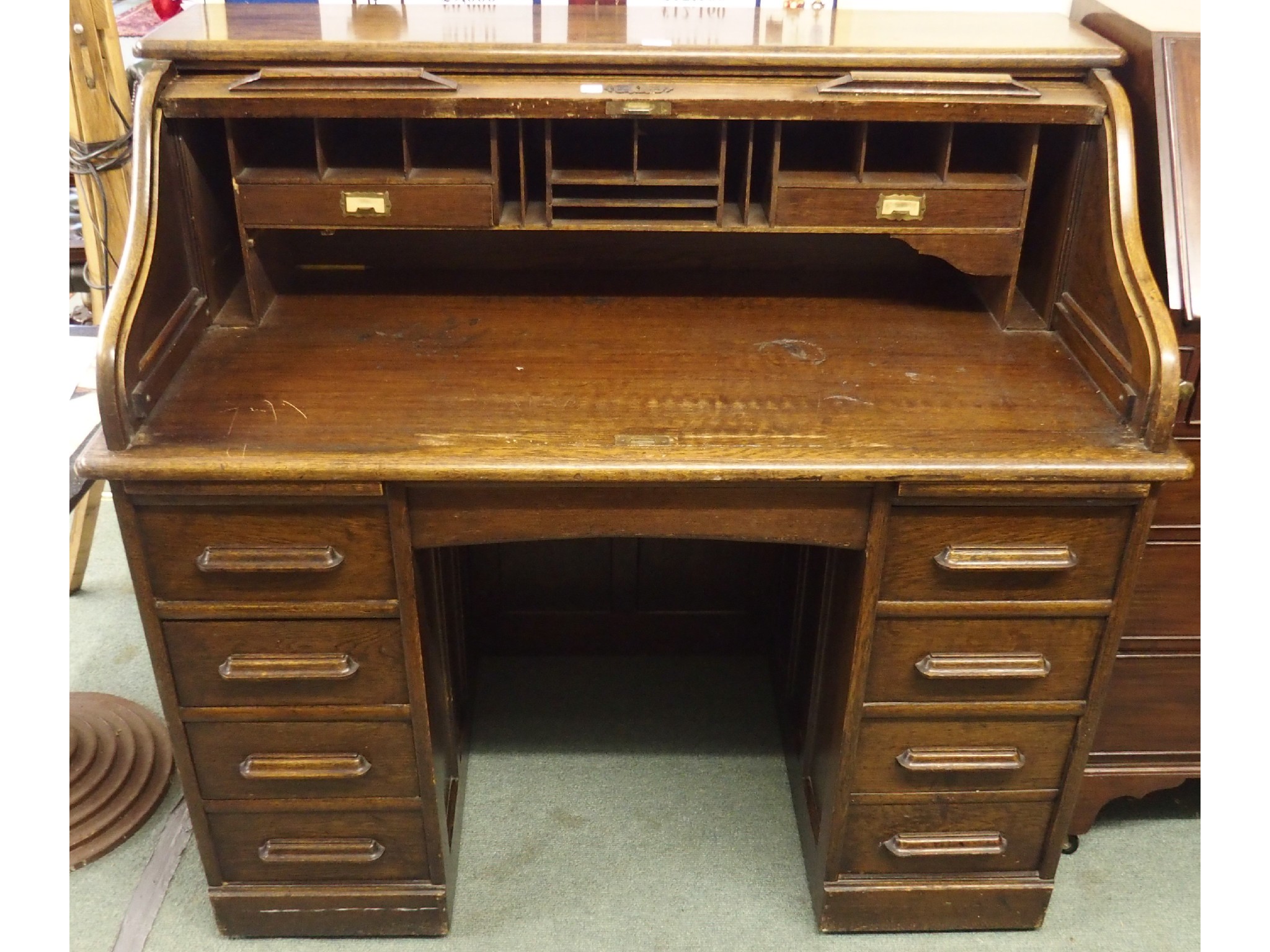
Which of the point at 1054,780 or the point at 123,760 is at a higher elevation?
the point at 1054,780

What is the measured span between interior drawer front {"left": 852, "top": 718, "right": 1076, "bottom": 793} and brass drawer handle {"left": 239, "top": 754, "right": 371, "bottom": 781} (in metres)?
0.76

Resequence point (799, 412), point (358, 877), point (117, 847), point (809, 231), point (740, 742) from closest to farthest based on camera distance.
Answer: point (799, 412), point (809, 231), point (358, 877), point (117, 847), point (740, 742)

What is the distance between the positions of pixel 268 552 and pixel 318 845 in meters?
0.56

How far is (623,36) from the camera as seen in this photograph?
1.60 m

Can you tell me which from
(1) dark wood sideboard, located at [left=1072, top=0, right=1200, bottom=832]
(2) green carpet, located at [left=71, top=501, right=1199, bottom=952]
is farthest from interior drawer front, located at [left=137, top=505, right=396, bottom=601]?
(1) dark wood sideboard, located at [left=1072, top=0, right=1200, bottom=832]

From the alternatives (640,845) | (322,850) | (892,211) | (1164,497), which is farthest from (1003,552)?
(322,850)

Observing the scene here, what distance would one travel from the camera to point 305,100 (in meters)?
1.47

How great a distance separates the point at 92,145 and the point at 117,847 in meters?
1.24

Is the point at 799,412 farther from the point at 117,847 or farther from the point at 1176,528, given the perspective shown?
the point at 117,847

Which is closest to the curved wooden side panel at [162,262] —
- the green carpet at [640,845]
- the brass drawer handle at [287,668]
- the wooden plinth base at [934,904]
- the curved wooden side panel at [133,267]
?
the curved wooden side panel at [133,267]

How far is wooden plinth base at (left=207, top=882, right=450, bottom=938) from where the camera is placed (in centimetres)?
176

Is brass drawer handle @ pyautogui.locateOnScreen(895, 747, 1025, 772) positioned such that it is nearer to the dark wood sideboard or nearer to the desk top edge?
the dark wood sideboard

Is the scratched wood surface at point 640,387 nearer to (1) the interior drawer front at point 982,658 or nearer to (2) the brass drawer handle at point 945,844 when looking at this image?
(1) the interior drawer front at point 982,658

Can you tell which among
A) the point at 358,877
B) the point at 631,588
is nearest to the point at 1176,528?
the point at 631,588
